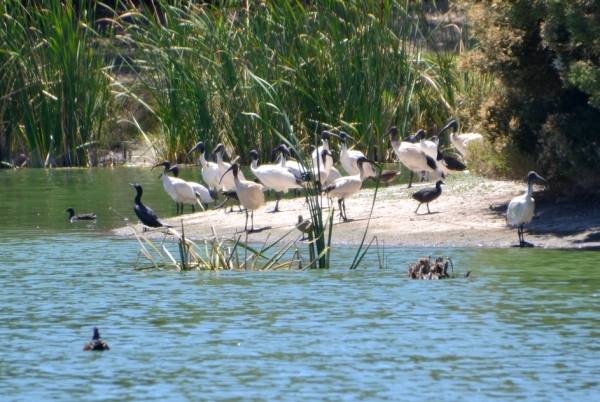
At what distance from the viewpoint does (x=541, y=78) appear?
14117mm

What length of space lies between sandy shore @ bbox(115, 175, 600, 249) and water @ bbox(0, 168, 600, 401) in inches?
34.3

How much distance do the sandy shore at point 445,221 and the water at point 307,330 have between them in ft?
2.86

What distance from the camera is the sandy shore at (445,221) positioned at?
538 inches

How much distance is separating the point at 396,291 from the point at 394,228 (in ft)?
15.4

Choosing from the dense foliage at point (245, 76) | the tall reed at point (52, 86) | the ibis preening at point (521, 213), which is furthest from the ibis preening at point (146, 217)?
the tall reed at point (52, 86)

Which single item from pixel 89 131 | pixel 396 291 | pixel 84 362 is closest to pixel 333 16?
pixel 89 131

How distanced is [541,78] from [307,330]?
275 inches

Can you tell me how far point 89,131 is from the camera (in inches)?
1095

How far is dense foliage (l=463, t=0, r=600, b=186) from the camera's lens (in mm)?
12961

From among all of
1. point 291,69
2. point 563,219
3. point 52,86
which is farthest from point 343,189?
point 52,86

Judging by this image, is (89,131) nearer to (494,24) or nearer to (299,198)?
(299,198)

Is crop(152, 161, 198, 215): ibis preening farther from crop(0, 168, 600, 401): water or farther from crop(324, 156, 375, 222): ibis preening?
crop(0, 168, 600, 401): water

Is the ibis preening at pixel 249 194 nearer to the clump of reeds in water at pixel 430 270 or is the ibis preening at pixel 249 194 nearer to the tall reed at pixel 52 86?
the clump of reeds in water at pixel 430 270

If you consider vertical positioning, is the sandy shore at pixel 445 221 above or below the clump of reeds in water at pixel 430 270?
above
